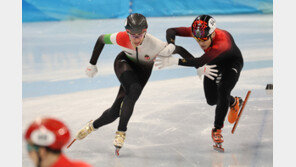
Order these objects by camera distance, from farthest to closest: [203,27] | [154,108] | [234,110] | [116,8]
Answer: [116,8]
[154,108]
[234,110]
[203,27]

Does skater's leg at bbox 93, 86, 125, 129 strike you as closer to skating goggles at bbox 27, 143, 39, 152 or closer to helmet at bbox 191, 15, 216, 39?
helmet at bbox 191, 15, 216, 39

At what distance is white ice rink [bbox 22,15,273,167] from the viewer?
5047 mm

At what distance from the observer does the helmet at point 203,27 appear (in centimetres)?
466

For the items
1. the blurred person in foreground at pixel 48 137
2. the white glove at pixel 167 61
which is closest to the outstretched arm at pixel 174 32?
the white glove at pixel 167 61

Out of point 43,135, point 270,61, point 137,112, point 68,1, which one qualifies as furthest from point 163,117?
point 68,1

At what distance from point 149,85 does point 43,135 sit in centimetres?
575

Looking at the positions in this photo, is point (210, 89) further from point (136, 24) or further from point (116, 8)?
point (116, 8)

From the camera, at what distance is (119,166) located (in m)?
4.70

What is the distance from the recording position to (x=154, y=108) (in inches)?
261

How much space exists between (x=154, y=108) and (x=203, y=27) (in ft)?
7.28

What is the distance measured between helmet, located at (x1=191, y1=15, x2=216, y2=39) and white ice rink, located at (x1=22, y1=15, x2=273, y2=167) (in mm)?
1311

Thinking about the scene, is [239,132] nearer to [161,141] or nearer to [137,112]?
[161,141]

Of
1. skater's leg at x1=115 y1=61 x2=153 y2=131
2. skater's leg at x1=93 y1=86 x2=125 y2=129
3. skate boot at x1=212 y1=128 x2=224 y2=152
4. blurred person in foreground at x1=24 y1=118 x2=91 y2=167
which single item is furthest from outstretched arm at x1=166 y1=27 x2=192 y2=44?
blurred person in foreground at x1=24 y1=118 x2=91 y2=167

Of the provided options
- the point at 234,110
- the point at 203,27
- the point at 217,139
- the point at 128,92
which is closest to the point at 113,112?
the point at 128,92
